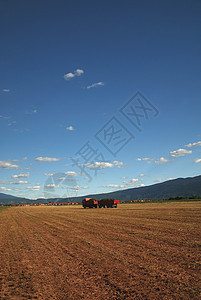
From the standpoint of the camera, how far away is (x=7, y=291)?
577cm

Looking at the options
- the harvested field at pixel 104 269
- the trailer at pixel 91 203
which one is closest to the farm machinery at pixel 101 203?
the trailer at pixel 91 203

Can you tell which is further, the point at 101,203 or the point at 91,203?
the point at 91,203

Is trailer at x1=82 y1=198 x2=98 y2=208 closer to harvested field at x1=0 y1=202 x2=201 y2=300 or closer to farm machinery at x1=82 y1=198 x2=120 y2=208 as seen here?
farm machinery at x1=82 y1=198 x2=120 y2=208

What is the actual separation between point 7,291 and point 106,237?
699cm

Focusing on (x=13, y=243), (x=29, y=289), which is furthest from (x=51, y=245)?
(x=29, y=289)

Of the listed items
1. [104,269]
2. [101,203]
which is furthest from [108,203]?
[104,269]

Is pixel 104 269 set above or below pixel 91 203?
below

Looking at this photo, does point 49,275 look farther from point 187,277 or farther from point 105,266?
point 187,277

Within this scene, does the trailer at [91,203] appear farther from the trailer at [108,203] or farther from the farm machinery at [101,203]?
the trailer at [108,203]

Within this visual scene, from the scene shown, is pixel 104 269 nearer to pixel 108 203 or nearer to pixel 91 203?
pixel 108 203

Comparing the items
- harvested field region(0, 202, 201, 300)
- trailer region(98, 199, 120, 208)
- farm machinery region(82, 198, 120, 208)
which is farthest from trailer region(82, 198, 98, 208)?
harvested field region(0, 202, 201, 300)

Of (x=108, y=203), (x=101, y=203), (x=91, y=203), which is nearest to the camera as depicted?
(x=108, y=203)

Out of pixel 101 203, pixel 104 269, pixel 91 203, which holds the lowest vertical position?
pixel 104 269

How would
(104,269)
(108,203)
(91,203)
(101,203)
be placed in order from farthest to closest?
(91,203) < (101,203) < (108,203) < (104,269)
